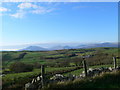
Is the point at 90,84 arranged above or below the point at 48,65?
above

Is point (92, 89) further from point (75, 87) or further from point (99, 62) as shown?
point (99, 62)

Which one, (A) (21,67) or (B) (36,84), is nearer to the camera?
(B) (36,84)

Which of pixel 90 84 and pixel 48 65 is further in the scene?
pixel 48 65

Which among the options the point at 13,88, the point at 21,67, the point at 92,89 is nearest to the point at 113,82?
the point at 92,89

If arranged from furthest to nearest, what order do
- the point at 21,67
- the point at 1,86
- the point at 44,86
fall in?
the point at 21,67 → the point at 1,86 → the point at 44,86

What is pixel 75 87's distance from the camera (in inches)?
266

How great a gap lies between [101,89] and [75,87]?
1.07 meters

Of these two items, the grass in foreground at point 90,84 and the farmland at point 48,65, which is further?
the farmland at point 48,65

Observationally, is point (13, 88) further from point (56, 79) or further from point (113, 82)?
point (113, 82)

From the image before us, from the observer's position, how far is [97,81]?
24.2 ft

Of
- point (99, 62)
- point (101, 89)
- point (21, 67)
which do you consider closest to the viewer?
point (101, 89)

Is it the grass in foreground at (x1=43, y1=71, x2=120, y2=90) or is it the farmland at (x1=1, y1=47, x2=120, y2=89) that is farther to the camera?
the farmland at (x1=1, y1=47, x2=120, y2=89)

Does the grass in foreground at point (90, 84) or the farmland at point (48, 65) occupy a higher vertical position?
the grass in foreground at point (90, 84)

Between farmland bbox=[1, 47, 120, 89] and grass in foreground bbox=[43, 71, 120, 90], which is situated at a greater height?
grass in foreground bbox=[43, 71, 120, 90]
